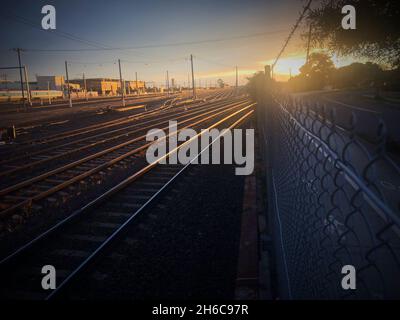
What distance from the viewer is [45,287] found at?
162 inches

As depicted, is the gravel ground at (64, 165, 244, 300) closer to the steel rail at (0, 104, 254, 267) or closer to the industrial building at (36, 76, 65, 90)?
the steel rail at (0, 104, 254, 267)

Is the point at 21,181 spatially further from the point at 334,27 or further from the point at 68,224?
the point at 334,27

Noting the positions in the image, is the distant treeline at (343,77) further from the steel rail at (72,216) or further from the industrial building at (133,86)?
the industrial building at (133,86)

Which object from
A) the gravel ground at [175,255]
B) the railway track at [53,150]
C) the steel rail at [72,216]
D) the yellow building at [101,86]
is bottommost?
the gravel ground at [175,255]

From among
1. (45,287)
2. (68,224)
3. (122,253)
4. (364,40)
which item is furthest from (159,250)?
(364,40)

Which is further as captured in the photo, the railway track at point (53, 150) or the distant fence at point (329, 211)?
the railway track at point (53, 150)

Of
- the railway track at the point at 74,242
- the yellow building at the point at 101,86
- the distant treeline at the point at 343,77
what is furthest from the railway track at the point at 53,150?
the yellow building at the point at 101,86

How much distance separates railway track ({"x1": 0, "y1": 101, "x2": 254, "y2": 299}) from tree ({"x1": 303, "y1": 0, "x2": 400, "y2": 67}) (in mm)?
19429

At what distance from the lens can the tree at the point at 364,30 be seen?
21.7 metres

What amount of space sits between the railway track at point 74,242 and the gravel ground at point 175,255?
0.21m

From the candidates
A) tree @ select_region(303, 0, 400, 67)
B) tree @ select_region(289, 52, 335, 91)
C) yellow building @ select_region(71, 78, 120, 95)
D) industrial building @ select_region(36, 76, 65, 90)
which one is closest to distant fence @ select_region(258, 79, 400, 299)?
tree @ select_region(303, 0, 400, 67)

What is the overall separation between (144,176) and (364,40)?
2442 centimetres

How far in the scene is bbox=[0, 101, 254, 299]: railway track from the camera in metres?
4.19

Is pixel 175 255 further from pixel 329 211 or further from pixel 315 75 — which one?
pixel 315 75
